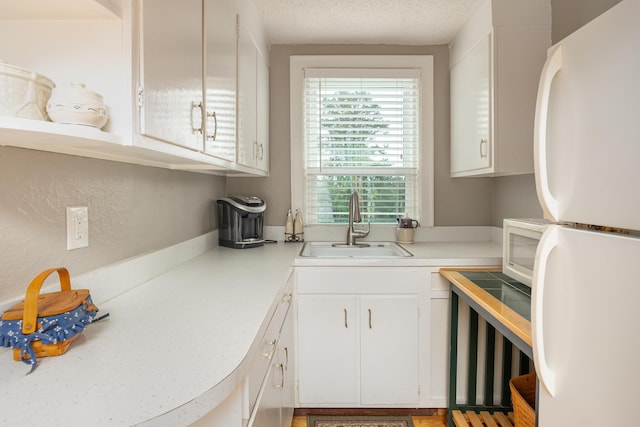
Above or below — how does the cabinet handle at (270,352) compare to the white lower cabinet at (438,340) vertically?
above

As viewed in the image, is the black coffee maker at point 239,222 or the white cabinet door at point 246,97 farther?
the black coffee maker at point 239,222

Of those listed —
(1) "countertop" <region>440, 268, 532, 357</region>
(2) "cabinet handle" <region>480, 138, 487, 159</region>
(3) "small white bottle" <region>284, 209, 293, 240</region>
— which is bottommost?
(1) "countertop" <region>440, 268, 532, 357</region>

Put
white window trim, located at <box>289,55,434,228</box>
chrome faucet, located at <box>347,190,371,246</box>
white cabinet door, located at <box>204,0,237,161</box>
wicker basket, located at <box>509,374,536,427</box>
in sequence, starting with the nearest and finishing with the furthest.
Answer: white cabinet door, located at <box>204,0,237,161</box>, wicker basket, located at <box>509,374,536,427</box>, chrome faucet, located at <box>347,190,371,246</box>, white window trim, located at <box>289,55,434,228</box>

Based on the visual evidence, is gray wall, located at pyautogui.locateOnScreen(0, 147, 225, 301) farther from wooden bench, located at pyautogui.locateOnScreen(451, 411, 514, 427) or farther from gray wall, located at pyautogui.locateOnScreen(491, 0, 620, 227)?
gray wall, located at pyautogui.locateOnScreen(491, 0, 620, 227)

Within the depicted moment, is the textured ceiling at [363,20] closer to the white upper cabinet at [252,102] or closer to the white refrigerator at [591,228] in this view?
the white upper cabinet at [252,102]

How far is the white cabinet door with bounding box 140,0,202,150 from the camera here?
94 centimetres

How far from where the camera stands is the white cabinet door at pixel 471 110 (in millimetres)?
2092

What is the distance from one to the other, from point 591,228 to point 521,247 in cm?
95

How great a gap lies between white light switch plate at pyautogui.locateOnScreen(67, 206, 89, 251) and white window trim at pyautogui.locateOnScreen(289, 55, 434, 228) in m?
1.66

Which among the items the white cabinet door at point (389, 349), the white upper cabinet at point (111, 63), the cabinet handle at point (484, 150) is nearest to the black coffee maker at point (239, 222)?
the white cabinet door at point (389, 349)

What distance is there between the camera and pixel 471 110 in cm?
230

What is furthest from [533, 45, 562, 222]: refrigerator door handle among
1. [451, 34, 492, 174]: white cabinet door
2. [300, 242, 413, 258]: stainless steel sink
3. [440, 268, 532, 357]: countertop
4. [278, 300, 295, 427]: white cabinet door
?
[300, 242, 413, 258]: stainless steel sink

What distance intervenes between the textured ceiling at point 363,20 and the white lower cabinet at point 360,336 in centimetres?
144

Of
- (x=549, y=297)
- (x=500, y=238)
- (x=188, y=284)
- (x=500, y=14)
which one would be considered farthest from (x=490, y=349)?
(x=500, y=14)
